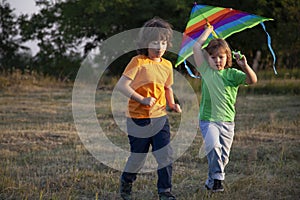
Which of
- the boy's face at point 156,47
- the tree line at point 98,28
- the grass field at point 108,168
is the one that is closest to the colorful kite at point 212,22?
the boy's face at point 156,47

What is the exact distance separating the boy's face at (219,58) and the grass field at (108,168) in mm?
1094

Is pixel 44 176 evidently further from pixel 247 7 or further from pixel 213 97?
pixel 247 7

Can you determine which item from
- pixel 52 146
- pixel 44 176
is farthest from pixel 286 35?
pixel 44 176

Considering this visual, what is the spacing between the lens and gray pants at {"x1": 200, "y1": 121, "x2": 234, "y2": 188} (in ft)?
15.5

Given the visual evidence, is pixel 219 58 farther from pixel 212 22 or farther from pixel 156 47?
pixel 156 47

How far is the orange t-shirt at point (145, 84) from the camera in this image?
430cm

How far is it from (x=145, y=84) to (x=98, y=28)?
55.5 ft

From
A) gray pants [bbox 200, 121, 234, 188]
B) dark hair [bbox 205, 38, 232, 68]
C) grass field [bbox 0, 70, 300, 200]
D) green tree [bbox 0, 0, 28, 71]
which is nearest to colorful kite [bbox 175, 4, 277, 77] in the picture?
dark hair [bbox 205, 38, 232, 68]

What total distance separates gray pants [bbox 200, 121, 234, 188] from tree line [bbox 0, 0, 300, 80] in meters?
12.6

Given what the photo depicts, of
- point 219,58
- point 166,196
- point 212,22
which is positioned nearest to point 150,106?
point 166,196

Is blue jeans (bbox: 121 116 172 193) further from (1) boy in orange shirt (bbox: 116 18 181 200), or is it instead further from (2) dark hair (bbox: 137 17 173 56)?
(2) dark hair (bbox: 137 17 173 56)

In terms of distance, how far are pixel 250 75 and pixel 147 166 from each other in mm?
1688

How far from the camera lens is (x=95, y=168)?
562cm

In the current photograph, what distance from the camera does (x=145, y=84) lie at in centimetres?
431
